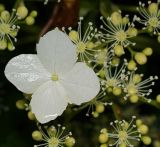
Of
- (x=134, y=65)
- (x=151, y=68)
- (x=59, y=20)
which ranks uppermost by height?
(x=59, y=20)

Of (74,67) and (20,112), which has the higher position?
(74,67)

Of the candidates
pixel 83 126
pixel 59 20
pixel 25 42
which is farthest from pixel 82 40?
pixel 83 126

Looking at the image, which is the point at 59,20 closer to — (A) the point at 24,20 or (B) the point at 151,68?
(A) the point at 24,20

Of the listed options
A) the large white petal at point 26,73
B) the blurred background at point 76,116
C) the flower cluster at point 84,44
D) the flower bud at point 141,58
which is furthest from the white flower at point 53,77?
the blurred background at point 76,116

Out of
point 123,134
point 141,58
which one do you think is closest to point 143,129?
point 123,134

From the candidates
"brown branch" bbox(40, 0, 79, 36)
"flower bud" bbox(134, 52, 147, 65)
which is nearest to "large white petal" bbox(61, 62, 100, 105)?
"flower bud" bbox(134, 52, 147, 65)

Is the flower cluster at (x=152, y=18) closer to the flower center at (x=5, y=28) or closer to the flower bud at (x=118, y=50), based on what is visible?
the flower bud at (x=118, y=50)
